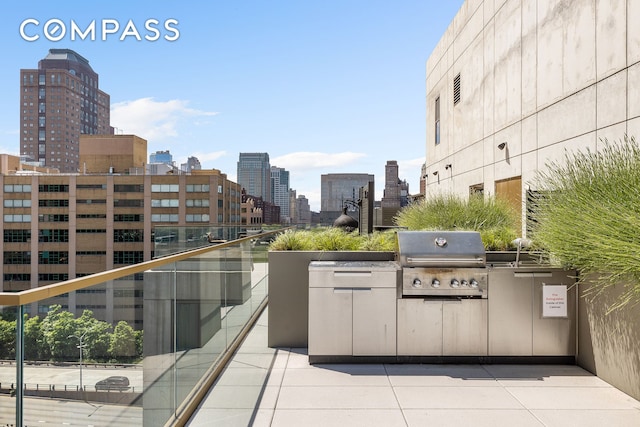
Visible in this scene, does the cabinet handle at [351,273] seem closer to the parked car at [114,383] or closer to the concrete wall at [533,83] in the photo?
the parked car at [114,383]

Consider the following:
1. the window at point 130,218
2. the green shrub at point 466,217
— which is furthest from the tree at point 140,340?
the window at point 130,218

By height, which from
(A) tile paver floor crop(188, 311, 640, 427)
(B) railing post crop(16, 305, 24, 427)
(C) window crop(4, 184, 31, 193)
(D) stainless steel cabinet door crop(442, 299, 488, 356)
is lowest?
(A) tile paver floor crop(188, 311, 640, 427)

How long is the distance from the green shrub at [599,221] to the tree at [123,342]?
3.03 metres

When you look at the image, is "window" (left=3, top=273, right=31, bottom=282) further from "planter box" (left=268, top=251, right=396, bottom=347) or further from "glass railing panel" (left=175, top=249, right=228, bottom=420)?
"glass railing panel" (left=175, top=249, right=228, bottom=420)

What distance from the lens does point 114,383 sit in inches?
90.0

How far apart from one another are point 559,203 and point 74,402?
3959mm

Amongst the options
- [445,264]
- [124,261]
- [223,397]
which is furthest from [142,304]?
[124,261]

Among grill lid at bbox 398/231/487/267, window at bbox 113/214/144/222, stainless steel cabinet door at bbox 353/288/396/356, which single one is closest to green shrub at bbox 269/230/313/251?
stainless steel cabinet door at bbox 353/288/396/356

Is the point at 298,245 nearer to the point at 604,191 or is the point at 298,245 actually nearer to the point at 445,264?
the point at 445,264

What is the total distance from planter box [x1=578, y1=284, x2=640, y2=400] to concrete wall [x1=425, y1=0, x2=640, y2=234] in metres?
2.69

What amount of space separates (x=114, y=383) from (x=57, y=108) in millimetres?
186142

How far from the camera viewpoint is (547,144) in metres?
8.00

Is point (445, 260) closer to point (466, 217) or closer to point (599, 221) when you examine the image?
point (599, 221)

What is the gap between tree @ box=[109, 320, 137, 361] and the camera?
7.46ft
